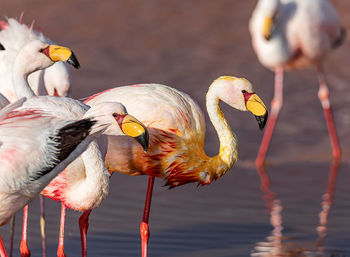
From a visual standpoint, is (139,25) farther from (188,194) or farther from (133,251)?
(133,251)

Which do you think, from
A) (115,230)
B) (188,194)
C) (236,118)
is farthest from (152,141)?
(236,118)

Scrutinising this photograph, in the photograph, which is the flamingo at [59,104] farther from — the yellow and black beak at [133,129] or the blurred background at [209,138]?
the blurred background at [209,138]

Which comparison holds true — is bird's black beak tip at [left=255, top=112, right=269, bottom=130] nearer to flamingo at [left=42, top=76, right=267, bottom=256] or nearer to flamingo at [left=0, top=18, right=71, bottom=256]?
flamingo at [left=42, top=76, right=267, bottom=256]

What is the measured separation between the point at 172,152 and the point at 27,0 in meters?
10.4

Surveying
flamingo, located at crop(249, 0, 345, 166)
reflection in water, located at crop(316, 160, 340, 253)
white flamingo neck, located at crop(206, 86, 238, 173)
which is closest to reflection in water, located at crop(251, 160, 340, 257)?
reflection in water, located at crop(316, 160, 340, 253)

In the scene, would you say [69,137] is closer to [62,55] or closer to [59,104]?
[59,104]

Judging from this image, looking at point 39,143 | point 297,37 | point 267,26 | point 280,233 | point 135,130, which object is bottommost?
point 280,233

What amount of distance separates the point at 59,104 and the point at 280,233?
2266 mm

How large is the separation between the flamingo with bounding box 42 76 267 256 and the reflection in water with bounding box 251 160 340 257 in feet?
2.15

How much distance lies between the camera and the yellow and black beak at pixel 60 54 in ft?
16.8

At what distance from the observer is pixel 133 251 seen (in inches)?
229

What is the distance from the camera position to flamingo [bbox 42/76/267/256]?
17.8ft

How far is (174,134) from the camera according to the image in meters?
5.48

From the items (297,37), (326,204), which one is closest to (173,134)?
(326,204)
